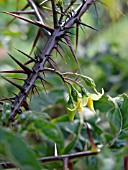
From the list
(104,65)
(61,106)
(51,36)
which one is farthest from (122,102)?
(104,65)

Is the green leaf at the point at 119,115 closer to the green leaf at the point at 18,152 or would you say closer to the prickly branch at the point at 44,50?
the prickly branch at the point at 44,50

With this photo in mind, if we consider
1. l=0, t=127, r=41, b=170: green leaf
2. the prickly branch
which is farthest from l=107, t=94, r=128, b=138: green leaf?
l=0, t=127, r=41, b=170: green leaf

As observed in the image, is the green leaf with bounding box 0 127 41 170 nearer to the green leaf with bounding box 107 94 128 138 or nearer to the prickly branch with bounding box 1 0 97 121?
the prickly branch with bounding box 1 0 97 121

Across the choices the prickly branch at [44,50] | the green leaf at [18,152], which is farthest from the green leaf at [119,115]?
the green leaf at [18,152]

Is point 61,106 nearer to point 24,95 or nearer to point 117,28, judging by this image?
point 24,95

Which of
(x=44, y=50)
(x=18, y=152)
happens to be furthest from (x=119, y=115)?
(x=18, y=152)

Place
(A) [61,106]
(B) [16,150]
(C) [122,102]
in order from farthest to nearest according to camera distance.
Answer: (A) [61,106] < (C) [122,102] < (B) [16,150]

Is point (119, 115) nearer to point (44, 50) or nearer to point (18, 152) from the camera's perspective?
point (44, 50)

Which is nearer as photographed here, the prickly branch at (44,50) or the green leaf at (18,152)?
the green leaf at (18,152)
